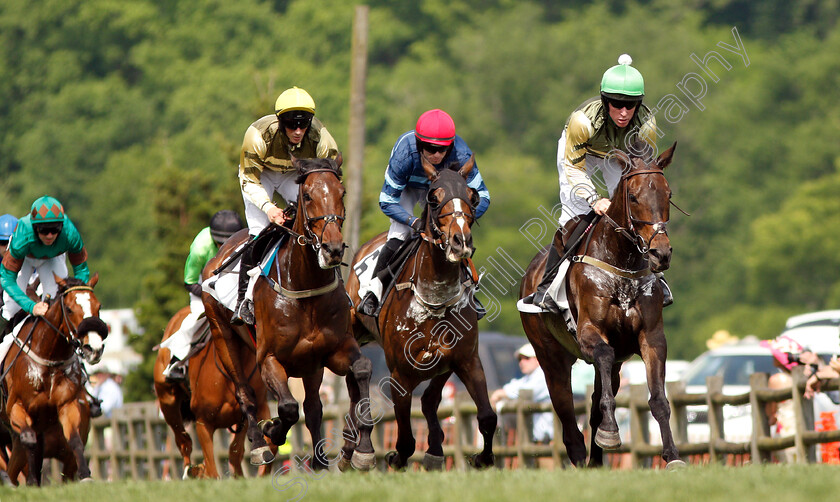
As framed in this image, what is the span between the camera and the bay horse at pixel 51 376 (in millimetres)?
12430

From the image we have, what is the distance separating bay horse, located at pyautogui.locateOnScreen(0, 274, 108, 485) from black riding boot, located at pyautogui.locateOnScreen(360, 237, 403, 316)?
283 cm

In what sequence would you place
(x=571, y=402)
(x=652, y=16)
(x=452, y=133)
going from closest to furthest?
(x=452, y=133) < (x=571, y=402) < (x=652, y=16)

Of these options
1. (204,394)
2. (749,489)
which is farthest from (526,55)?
(749,489)

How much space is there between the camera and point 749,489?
725cm

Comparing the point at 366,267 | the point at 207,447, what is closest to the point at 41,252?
the point at 207,447

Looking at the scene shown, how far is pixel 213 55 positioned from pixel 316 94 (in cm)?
1168

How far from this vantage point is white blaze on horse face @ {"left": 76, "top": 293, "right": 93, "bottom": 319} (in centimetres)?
1238

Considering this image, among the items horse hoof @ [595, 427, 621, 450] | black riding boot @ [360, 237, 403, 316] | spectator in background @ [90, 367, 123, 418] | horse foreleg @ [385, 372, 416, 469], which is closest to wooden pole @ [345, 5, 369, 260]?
spectator in background @ [90, 367, 123, 418]

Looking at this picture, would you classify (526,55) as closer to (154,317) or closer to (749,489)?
(154,317)

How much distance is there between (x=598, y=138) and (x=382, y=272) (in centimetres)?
203

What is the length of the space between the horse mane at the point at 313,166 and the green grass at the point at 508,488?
2236 millimetres

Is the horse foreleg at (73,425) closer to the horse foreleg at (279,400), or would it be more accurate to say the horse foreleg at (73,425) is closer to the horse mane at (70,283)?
the horse mane at (70,283)

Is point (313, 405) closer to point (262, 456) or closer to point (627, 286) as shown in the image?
point (262, 456)

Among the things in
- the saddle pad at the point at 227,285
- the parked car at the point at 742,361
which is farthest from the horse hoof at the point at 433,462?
the parked car at the point at 742,361
